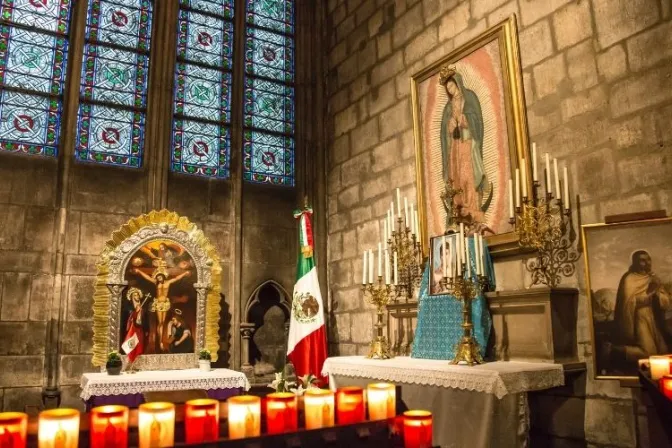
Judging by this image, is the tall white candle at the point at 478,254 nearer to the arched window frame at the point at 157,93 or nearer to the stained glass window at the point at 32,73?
the arched window frame at the point at 157,93

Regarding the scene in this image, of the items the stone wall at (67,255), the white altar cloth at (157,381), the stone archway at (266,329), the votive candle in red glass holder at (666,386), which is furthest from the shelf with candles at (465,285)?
the stone wall at (67,255)

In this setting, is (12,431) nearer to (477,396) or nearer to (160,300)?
(477,396)

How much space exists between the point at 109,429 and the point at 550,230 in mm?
3258

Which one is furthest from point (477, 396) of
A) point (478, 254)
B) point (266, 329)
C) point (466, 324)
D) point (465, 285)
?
point (266, 329)

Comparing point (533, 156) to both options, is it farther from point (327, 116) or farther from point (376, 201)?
point (327, 116)

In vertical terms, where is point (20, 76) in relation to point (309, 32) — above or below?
below

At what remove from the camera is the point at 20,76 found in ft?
20.1

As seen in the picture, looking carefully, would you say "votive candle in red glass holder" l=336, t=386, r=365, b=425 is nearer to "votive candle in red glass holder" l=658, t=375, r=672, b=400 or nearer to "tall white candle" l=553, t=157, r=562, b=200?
"votive candle in red glass holder" l=658, t=375, r=672, b=400

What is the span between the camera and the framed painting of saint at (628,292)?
11.6 ft

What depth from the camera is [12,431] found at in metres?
2.11

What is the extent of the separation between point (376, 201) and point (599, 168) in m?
2.84

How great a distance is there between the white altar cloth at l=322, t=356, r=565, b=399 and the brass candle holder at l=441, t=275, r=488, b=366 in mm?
92

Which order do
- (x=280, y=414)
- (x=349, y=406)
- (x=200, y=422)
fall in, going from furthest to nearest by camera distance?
1. (x=349, y=406)
2. (x=280, y=414)
3. (x=200, y=422)

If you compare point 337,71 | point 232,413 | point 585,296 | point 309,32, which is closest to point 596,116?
point 585,296
